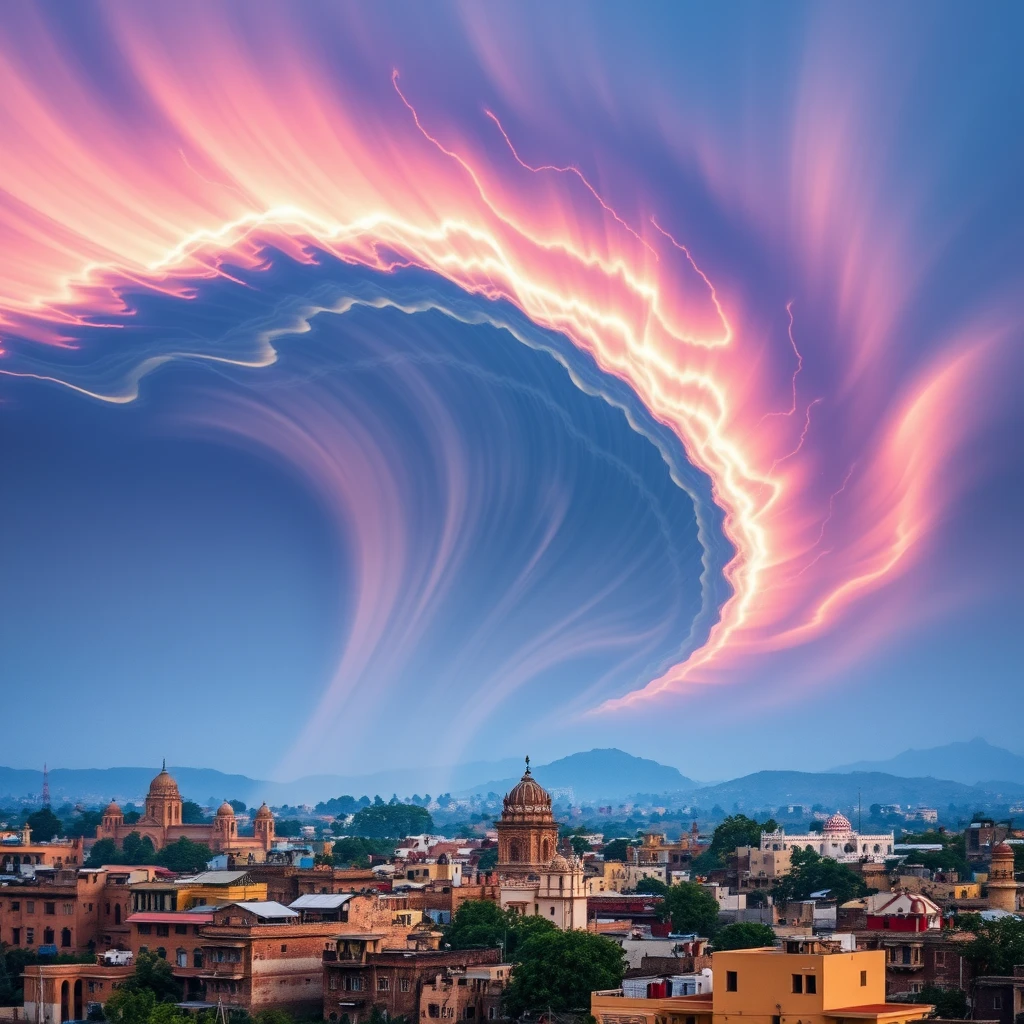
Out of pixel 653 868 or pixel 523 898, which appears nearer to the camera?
pixel 523 898

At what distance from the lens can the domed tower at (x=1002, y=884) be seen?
75750 mm

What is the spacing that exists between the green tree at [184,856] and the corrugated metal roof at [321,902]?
128ft

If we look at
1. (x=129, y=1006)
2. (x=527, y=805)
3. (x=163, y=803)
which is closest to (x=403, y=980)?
(x=129, y=1006)

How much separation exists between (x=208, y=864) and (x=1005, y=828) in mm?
41451

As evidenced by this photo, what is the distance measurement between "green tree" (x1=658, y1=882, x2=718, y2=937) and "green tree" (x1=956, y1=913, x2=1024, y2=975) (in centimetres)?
2019

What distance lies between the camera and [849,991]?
4144cm

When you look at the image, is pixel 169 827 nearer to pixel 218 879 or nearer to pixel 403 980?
pixel 218 879

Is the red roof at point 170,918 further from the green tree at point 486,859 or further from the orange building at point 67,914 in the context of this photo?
the green tree at point 486,859

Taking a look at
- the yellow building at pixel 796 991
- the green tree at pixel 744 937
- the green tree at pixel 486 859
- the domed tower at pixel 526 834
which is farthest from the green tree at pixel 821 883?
the yellow building at pixel 796 991

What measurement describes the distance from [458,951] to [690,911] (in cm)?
1684

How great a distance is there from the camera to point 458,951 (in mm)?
65125

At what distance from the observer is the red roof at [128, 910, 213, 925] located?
7238cm

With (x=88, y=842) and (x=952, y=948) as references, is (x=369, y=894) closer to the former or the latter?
(x=952, y=948)

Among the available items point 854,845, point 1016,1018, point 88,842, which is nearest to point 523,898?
point 1016,1018
